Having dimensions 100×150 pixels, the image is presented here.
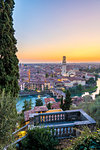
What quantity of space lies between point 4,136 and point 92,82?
147ft

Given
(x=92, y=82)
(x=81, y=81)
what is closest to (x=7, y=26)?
(x=92, y=82)

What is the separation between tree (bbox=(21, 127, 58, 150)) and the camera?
2.04 metres

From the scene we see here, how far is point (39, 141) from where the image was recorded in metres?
2.04

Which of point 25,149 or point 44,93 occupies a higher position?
point 25,149

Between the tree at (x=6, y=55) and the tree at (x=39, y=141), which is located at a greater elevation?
the tree at (x=6, y=55)

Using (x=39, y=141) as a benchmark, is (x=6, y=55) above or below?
above

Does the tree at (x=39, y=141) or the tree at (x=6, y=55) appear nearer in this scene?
the tree at (x=39, y=141)

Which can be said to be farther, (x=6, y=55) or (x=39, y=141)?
(x=6, y=55)

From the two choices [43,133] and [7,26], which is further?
[7,26]

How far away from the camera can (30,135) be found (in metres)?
2.22

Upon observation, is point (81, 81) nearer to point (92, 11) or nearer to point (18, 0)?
point (92, 11)

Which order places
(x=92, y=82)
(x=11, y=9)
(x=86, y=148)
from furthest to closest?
(x=92, y=82) → (x=11, y=9) → (x=86, y=148)

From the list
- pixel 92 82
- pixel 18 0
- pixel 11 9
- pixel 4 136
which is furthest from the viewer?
pixel 92 82

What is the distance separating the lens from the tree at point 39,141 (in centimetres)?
204
